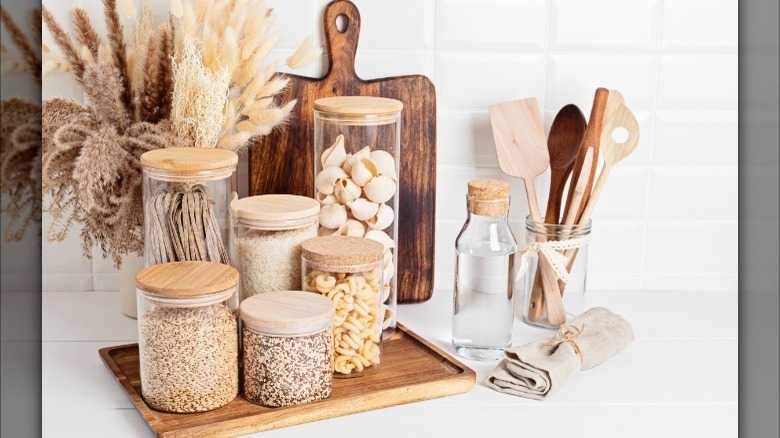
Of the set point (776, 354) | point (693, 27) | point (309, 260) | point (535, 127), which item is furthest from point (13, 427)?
point (693, 27)

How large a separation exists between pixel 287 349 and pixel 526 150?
0.53 m

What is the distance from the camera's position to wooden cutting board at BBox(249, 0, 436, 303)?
1.23 metres

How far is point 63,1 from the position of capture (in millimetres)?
1207

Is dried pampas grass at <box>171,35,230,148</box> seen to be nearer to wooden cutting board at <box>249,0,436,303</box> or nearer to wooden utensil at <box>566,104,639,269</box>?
wooden cutting board at <box>249,0,436,303</box>

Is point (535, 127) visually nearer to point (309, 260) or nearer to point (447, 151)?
point (447, 151)

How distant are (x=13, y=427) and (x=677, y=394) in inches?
36.0

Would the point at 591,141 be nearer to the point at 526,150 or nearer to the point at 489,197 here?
the point at 526,150

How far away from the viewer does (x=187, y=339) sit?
2.79 ft

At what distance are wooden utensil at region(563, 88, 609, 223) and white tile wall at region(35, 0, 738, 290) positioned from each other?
0.39 feet

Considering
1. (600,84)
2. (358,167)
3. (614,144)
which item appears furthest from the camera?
(600,84)

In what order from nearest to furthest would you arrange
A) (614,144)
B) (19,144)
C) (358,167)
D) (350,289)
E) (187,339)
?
(19,144), (187,339), (350,289), (358,167), (614,144)

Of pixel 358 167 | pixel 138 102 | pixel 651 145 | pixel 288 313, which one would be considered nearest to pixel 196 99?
pixel 138 102

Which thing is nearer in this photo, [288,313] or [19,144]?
[19,144]

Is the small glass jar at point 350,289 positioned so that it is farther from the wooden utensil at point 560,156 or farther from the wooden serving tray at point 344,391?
the wooden utensil at point 560,156
